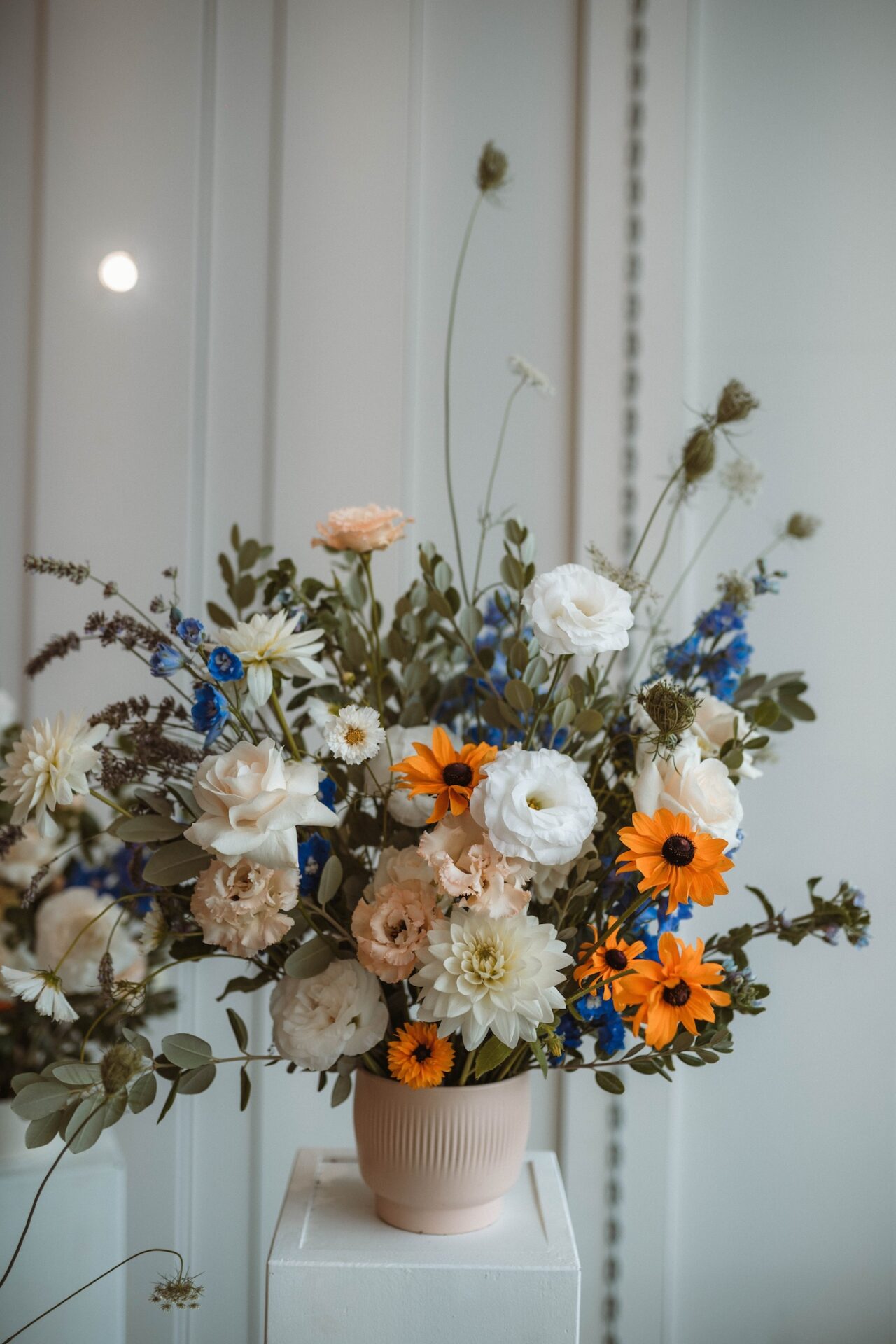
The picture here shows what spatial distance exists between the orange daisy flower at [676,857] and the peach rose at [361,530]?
34cm

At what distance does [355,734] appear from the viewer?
77 centimetres

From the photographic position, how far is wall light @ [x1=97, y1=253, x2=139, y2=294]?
128cm

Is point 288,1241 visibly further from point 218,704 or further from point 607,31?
point 607,31

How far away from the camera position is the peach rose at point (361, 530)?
35.1 inches

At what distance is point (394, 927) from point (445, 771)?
5.1 inches

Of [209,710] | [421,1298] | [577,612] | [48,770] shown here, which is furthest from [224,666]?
[421,1298]

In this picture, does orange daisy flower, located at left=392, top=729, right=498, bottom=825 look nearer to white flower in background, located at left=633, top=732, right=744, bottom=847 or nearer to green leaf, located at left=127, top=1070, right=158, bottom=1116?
white flower in background, located at left=633, top=732, right=744, bottom=847

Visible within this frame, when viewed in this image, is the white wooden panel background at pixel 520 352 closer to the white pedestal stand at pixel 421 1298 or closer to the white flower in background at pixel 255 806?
the white pedestal stand at pixel 421 1298

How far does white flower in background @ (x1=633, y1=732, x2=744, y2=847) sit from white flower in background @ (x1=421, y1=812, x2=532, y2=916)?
111mm

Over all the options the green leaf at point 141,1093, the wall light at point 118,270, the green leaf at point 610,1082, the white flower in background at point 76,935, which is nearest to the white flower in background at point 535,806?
the green leaf at point 610,1082

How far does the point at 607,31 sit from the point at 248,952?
1.19 meters

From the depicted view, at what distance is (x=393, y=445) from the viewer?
4.26 ft

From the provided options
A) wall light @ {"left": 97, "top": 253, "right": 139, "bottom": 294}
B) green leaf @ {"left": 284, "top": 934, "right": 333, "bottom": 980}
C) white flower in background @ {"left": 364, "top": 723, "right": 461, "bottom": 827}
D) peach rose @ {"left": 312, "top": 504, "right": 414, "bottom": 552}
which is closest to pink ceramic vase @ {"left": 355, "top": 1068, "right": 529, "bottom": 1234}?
green leaf @ {"left": 284, "top": 934, "right": 333, "bottom": 980}

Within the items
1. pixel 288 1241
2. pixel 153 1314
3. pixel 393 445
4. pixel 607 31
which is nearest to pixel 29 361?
pixel 393 445
